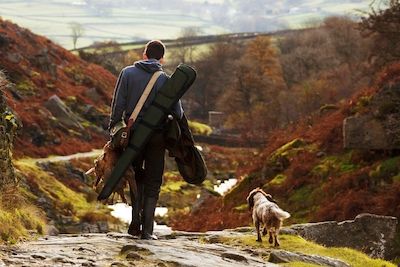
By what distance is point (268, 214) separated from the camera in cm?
1148

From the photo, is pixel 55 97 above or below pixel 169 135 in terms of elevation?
above

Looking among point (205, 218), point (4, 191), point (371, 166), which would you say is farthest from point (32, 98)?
point (4, 191)

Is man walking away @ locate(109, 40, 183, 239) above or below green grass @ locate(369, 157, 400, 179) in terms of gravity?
below

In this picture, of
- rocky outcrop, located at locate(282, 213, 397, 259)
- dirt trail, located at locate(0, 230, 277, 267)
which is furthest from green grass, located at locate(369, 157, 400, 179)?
dirt trail, located at locate(0, 230, 277, 267)

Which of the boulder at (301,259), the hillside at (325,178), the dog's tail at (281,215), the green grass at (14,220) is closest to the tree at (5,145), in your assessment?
the green grass at (14,220)

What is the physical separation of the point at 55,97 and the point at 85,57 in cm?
3211

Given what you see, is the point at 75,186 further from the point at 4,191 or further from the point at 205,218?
the point at 4,191

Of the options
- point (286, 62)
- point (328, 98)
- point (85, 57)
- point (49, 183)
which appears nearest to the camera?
point (49, 183)

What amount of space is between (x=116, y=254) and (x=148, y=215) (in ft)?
3.79

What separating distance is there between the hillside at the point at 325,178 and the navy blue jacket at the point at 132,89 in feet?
36.5

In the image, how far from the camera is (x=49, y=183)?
1407 inches

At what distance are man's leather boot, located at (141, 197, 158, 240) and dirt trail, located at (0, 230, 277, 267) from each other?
0.17m

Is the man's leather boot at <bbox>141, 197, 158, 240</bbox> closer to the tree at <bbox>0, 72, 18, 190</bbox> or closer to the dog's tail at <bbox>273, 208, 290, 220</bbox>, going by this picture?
the dog's tail at <bbox>273, 208, 290, 220</bbox>

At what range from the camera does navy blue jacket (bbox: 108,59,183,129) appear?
32.1ft
